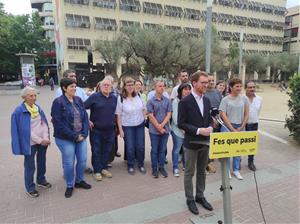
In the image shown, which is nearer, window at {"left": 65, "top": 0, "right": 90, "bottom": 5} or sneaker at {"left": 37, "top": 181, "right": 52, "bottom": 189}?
sneaker at {"left": 37, "top": 181, "right": 52, "bottom": 189}

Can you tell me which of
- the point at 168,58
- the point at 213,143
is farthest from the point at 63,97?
the point at 168,58

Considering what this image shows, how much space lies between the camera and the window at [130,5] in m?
44.2

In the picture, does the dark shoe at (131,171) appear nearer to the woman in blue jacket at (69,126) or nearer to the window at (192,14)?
the woman in blue jacket at (69,126)

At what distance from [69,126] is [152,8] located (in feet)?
152

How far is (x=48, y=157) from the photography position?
605cm

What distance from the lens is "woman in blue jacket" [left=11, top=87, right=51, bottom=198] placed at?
12.8ft

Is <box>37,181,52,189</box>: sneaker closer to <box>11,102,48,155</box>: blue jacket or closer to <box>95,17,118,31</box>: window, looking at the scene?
<box>11,102,48,155</box>: blue jacket

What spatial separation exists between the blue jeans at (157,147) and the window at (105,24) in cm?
4086

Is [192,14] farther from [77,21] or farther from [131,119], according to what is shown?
[131,119]

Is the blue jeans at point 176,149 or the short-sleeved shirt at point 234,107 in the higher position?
the short-sleeved shirt at point 234,107

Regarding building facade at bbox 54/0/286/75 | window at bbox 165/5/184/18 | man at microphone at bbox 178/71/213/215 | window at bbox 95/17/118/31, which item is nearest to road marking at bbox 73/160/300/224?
man at microphone at bbox 178/71/213/215

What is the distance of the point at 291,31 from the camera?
218 feet

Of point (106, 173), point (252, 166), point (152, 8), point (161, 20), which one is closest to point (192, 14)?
point (161, 20)

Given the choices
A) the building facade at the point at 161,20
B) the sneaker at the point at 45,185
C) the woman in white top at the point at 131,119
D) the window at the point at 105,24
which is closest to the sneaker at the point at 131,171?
the woman in white top at the point at 131,119
